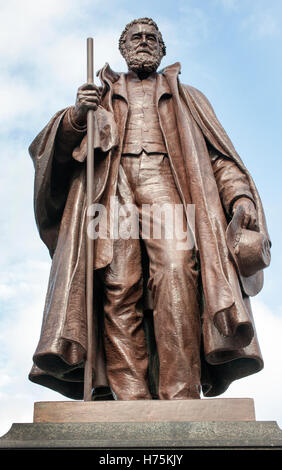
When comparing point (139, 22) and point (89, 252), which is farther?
point (139, 22)

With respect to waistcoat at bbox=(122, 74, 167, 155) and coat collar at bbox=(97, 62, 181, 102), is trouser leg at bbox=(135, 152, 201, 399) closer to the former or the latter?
waistcoat at bbox=(122, 74, 167, 155)

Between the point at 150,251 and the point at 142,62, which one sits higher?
the point at 142,62

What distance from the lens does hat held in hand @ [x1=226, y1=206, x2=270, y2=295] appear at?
672 centimetres

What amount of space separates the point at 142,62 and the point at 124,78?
0.25 meters

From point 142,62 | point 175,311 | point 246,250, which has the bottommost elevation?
point 175,311

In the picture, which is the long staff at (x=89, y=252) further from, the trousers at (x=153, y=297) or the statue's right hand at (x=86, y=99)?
the trousers at (x=153, y=297)

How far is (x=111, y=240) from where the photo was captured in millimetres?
7070

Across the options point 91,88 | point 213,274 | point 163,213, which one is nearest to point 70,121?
A: point 91,88

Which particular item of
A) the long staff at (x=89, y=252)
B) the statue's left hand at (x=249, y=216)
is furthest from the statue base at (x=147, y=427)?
the statue's left hand at (x=249, y=216)

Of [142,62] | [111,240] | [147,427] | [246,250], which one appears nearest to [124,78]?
[142,62]

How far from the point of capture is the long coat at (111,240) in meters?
6.56

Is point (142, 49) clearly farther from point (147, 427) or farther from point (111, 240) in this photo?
point (147, 427)

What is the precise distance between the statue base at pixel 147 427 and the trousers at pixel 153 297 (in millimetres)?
475

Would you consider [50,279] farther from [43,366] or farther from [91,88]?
[91,88]
